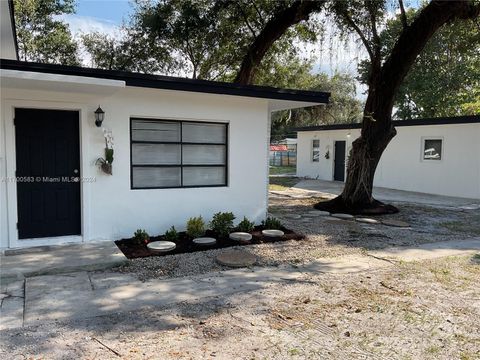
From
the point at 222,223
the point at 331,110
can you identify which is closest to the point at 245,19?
the point at 222,223

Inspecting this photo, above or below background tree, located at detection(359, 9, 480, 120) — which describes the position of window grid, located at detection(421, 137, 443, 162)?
below

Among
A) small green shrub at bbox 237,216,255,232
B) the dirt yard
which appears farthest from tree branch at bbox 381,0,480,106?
the dirt yard

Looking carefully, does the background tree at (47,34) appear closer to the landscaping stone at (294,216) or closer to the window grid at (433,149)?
the landscaping stone at (294,216)

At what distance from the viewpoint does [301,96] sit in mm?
7004

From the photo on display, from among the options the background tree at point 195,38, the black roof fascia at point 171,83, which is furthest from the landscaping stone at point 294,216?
the background tree at point 195,38

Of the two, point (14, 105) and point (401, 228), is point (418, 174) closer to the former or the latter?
point (401, 228)

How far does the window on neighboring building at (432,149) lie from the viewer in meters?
13.7

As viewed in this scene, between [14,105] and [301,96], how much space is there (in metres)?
4.47

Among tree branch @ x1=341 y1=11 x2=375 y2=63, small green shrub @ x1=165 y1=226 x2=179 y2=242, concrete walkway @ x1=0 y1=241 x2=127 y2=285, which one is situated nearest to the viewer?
concrete walkway @ x1=0 y1=241 x2=127 y2=285

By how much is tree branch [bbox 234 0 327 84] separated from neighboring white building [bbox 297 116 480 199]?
6.07 metres

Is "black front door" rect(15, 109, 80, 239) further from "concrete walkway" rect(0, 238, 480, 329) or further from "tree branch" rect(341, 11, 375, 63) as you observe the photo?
"tree branch" rect(341, 11, 375, 63)

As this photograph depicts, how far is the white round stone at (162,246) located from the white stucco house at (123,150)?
0.66 metres

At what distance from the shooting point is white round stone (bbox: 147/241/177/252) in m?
5.62

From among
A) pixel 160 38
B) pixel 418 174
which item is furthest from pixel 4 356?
pixel 418 174
